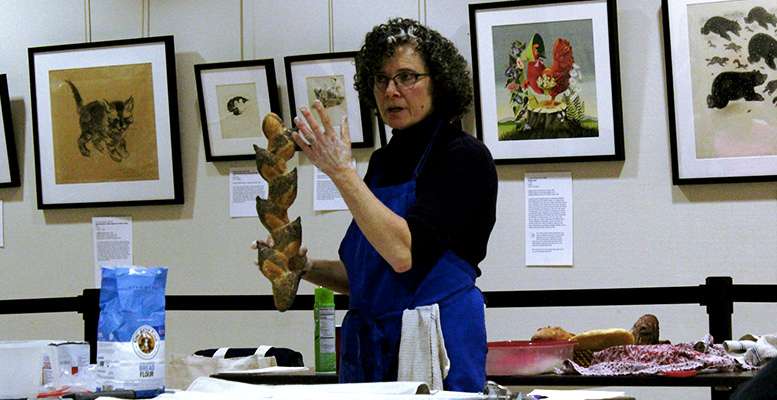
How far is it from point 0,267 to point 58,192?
0.56 meters

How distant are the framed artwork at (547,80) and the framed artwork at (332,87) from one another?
0.56m

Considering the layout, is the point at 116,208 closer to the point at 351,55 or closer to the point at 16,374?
the point at 351,55

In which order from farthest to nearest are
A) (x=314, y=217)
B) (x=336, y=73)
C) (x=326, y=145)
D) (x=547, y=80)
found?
(x=314, y=217) → (x=336, y=73) → (x=547, y=80) → (x=326, y=145)

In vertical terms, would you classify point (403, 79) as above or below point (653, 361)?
above

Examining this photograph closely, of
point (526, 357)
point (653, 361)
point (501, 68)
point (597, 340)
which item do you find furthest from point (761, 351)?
point (501, 68)

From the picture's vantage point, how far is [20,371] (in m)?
1.85

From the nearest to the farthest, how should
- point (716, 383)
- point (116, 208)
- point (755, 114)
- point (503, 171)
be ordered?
point (716, 383) → point (755, 114) → point (503, 171) → point (116, 208)

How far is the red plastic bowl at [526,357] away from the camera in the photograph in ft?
11.4

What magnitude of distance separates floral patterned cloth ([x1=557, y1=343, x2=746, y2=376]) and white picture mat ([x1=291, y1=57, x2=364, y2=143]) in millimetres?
1897

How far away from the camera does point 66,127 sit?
18.4 ft

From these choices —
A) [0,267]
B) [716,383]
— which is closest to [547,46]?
[716,383]

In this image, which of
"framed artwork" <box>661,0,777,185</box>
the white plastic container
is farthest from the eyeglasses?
"framed artwork" <box>661,0,777,185</box>

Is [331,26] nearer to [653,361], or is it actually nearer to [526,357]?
[526,357]

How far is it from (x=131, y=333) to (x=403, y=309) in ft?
3.47
